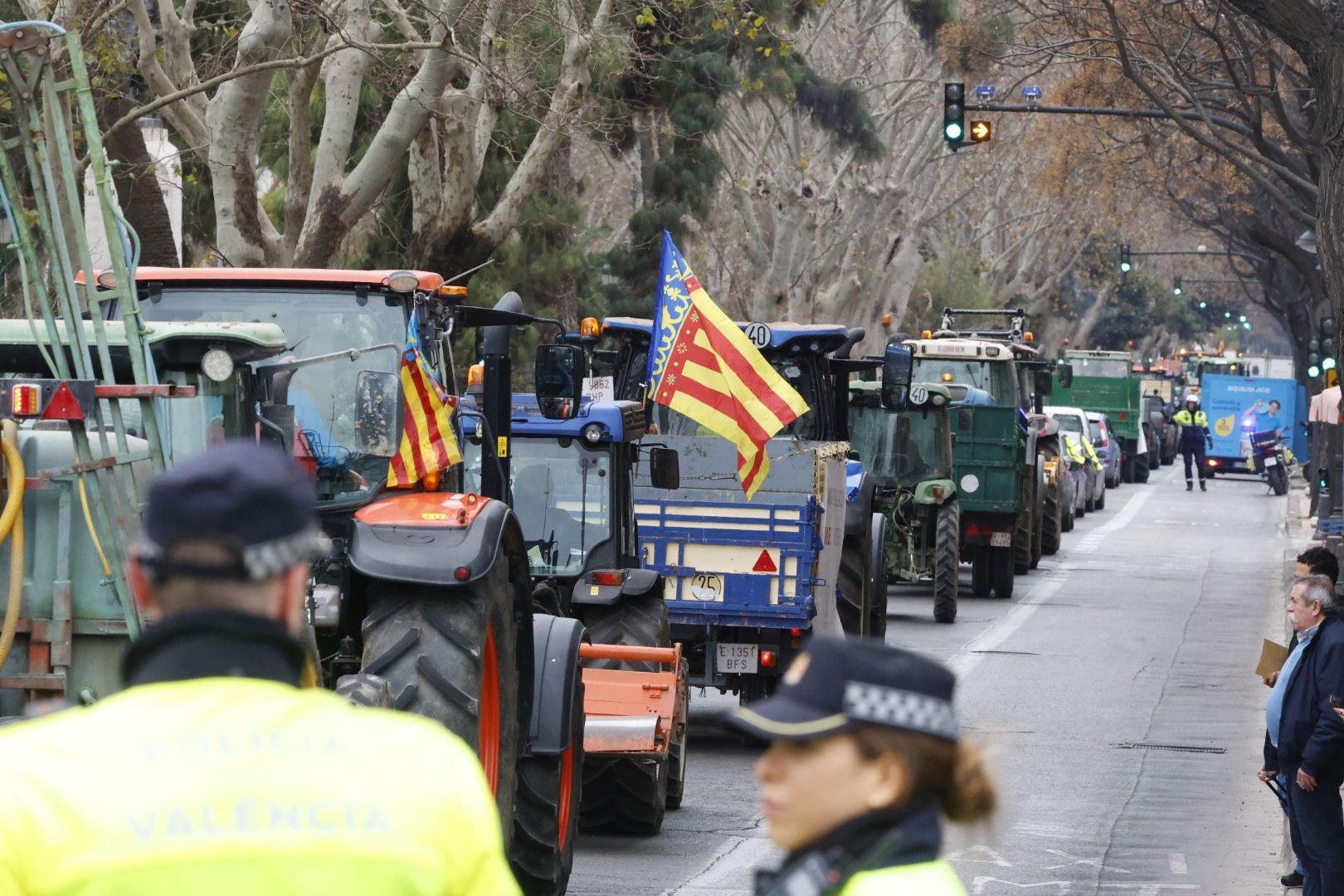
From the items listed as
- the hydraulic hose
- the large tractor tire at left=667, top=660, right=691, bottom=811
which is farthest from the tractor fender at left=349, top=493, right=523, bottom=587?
the large tractor tire at left=667, top=660, right=691, bottom=811

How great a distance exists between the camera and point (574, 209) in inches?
1112

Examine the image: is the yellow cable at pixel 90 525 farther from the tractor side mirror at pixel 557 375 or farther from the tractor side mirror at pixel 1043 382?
the tractor side mirror at pixel 1043 382

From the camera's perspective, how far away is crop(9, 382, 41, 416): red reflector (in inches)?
204

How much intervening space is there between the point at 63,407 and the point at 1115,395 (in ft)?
159

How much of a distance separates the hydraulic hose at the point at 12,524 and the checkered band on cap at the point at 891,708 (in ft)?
10.7

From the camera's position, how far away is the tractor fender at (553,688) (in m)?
7.62

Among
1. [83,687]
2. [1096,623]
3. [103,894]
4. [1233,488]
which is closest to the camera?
[103,894]

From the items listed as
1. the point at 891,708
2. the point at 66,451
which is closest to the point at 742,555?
the point at 66,451

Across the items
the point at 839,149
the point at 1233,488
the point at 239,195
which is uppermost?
the point at 839,149

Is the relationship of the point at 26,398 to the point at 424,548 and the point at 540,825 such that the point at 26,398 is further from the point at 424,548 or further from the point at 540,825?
the point at 540,825

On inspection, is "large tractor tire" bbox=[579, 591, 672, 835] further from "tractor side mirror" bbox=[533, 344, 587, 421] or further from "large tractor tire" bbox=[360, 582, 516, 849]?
"large tractor tire" bbox=[360, 582, 516, 849]

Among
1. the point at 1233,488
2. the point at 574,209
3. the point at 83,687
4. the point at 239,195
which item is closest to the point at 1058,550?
the point at 574,209

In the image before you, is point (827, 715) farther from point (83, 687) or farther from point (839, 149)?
point (839, 149)

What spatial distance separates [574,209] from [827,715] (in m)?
26.1
